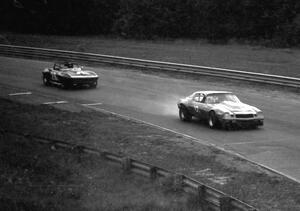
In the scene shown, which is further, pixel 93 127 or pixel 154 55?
pixel 154 55

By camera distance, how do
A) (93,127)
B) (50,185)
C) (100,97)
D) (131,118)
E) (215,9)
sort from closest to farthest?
(50,185) → (93,127) → (131,118) → (100,97) → (215,9)

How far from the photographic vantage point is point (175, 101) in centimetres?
2831

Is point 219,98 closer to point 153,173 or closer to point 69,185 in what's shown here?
point 153,173

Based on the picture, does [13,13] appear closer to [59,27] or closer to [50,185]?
[59,27]

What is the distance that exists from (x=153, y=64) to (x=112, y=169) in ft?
65.2

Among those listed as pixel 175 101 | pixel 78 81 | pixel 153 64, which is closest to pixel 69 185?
pixel 175 101

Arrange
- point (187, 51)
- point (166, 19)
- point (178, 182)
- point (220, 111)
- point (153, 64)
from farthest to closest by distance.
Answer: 1. point (166, 19)
2. point (187, 51)
3. point (153, 64)
4. point (220, 111)
5. point (178, 182)

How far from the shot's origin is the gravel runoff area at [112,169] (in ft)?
48.9

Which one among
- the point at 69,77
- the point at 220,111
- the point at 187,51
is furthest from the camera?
the point at 187,51

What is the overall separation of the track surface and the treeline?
1045 centimetres

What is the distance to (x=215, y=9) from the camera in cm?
5212

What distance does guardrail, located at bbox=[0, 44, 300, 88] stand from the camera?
31014mm

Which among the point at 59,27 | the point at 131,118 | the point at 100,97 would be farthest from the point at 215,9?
the point at 131,118

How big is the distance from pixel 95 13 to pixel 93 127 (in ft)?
121
